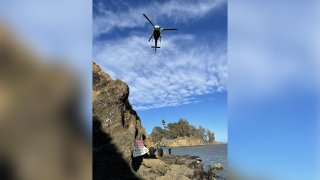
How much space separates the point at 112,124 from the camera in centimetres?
888

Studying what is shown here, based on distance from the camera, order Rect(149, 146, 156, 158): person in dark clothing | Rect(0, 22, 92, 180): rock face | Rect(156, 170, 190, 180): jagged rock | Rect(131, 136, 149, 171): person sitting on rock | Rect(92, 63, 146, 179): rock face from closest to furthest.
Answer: Rect(0, 22, 92, 180): rock face, Rect(92, 63, 146, 179): rock face, Rect(156, 170, 190, 180): jagged rock, Rect(131, 136, 149, 171): person sitting on rock, Rect(149, 146, 156, 158): person in dark clothing

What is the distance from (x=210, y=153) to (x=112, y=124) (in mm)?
2691

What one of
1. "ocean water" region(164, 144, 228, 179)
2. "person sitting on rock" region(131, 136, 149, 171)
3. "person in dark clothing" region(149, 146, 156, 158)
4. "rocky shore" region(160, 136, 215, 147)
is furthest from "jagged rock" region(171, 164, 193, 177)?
"person in dark clothing" region(149, 146, 156, 158)

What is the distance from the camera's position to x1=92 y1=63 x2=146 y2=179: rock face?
24.9 ft

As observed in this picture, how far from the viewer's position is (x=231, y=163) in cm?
430

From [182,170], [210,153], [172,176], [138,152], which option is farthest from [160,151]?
[210,153]

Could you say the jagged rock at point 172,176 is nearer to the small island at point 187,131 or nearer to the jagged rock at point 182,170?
the jagged rock at point 182,170

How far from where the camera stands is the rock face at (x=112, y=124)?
24.9 feet

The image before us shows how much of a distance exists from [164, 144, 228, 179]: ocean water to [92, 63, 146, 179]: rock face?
1.09 meters

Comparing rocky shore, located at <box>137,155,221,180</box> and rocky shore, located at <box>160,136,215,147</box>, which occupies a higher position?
rocky shore, located at <box>160,136,215,147</box>

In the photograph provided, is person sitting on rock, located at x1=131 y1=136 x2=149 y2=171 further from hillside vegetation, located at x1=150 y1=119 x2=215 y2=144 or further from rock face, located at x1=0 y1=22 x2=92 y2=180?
rock face, located at x1=0 y1=22 x2=92 y2=180

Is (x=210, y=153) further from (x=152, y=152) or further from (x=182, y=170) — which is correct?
(x=152, y=152)

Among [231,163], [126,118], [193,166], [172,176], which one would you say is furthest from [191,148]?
[231,163]

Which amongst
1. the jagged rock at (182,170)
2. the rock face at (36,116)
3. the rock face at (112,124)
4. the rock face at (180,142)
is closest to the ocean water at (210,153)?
the rock face at (180,142)
